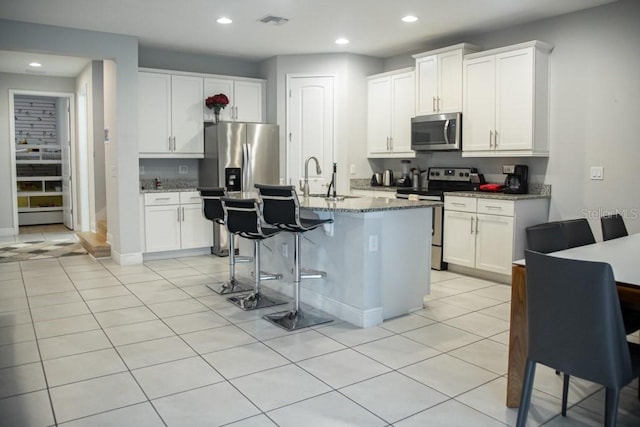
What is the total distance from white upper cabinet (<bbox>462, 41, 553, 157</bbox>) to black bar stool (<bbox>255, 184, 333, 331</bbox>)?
2348 millimetres

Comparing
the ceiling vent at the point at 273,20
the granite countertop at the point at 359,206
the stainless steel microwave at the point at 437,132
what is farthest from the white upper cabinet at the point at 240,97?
the granite countertop at the point at 359,206

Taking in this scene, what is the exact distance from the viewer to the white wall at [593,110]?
4.51 m

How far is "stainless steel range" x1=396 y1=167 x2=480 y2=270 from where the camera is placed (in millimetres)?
5699

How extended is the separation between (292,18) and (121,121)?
232cm

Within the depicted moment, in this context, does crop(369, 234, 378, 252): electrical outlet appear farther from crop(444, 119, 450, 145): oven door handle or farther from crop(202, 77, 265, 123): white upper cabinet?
crop(202, 77, 265, 123): white upper cabinet

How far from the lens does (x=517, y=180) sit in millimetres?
5270

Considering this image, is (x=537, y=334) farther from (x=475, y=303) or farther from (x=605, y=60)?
(x=605, y=60)

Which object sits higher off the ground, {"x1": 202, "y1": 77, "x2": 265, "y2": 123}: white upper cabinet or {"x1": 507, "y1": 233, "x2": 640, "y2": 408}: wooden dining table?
{"x1": 202, "y1": 77, "x2": 265, "y2": 123}: white upper cabinet

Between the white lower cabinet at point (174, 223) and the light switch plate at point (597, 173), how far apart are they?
4.20 meters

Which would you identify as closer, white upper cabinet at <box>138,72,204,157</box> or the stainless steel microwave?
the stainless steel microwave

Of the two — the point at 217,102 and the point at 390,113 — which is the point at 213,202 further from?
the point at 390,113

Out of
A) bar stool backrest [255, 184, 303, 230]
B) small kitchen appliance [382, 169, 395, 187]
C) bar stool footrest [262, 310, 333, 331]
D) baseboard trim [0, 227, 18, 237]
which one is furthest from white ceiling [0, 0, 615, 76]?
baseboard trim [0, 227, 18, 237]

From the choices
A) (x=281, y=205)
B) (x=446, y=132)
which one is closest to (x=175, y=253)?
(x=281, y=205)

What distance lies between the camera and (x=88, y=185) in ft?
27.4
